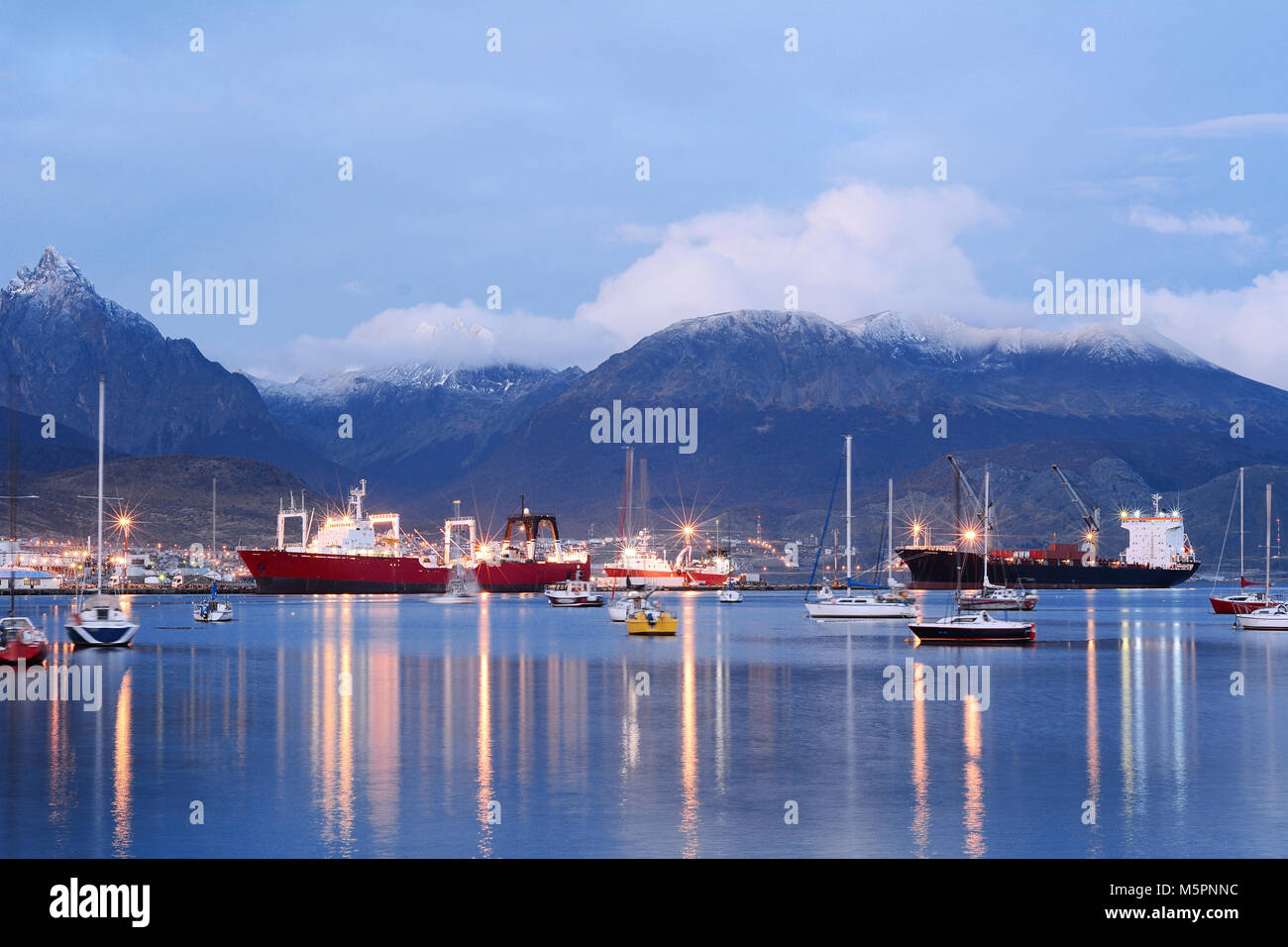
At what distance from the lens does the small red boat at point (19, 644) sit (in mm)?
57531

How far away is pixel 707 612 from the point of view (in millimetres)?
147125

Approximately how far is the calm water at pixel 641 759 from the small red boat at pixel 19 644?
390cm

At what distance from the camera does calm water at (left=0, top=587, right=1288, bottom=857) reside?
83.6 feet

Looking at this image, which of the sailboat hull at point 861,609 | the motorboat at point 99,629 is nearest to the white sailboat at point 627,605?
the sailboat hull at point 861,609

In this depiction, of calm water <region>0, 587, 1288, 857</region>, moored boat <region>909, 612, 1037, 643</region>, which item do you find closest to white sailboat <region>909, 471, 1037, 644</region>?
moored boat <region>909, 612, 1037, 643</region>

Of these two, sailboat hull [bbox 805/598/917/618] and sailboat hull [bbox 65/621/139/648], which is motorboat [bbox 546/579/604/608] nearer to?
sailboat hull [bbox 805/598/917/618]

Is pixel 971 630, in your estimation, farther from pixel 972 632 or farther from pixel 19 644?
pixel 19 644

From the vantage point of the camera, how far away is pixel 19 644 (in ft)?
189

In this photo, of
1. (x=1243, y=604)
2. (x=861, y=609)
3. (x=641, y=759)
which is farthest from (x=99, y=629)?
(x=1243, y=604)

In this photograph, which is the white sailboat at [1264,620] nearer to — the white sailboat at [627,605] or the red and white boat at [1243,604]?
the red and white boat at [1243,604]

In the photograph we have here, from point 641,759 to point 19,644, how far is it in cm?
3450
